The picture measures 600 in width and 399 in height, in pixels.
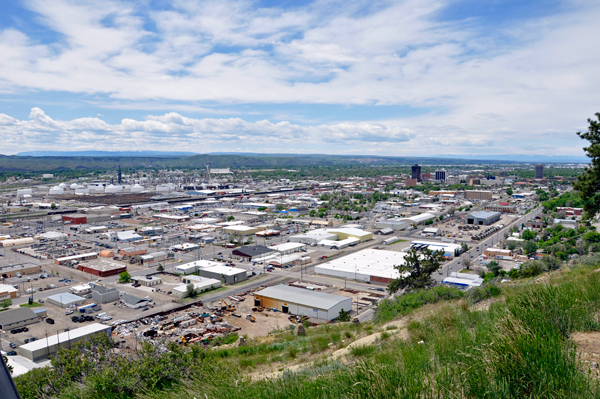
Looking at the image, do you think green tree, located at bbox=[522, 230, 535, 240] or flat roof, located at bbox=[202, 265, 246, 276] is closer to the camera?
flat roof, located at bbox=[202, 265, 246, 276]

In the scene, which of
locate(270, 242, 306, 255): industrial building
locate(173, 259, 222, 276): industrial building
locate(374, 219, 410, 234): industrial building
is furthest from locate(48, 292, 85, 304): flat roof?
locate(374, 219, 410, 234): industrial building

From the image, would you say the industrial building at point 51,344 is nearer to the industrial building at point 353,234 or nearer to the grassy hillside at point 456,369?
the grassy hillside at point 456,369

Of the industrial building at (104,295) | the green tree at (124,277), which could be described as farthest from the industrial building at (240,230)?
the industrial building at (104,295)

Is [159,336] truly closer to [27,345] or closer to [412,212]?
[27,345]

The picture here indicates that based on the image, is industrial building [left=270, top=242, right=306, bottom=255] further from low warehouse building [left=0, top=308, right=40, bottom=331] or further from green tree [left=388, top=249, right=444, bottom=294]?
low warehouse building [left=0, top=308, right=40, bottom=331]

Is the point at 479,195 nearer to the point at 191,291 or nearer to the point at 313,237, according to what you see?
the point at 313,237

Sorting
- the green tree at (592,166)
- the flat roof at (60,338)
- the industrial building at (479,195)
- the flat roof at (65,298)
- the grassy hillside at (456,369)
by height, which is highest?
the green tree at (592,166)
